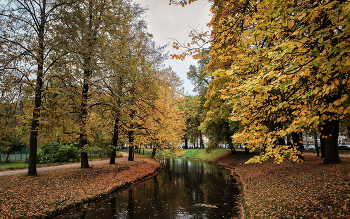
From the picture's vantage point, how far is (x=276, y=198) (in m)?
7.64

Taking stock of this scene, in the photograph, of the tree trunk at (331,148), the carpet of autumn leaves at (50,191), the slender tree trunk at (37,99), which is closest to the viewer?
the carpet of autumn leaves at (50,191)

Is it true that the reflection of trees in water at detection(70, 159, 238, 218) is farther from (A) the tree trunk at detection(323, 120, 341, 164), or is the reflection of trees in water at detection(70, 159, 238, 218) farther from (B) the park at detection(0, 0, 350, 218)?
(A) the tree trunk at detection(323, 120, 341, 164)

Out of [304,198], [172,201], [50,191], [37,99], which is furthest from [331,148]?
[37,99]

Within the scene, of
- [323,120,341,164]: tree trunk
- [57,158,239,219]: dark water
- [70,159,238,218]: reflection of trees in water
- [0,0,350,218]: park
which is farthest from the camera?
[323,120,341,164]: tree trunk

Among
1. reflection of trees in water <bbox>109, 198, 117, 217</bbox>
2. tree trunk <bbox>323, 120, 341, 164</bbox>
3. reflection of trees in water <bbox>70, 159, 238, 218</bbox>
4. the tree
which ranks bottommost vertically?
reflection of trees in water <bbox>70, 159, 238, 218</bbox>

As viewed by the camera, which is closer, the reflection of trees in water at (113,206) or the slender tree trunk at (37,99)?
the reflection of trees in water at (113,206)

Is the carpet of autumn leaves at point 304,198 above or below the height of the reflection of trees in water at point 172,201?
above

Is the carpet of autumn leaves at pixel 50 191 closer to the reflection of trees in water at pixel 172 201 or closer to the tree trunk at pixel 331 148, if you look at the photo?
the reflection of trees in water at pixel 172 201

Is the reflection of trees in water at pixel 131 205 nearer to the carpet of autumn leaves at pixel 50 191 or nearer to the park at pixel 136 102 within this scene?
the park at pixel 136 102

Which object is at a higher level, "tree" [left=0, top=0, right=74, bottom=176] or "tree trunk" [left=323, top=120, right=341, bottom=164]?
"tree" [left=0, top=0, right=74, bottom=176]

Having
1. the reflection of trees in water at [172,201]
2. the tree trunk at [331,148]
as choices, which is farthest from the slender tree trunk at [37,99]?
the tree trunk at [331,148]

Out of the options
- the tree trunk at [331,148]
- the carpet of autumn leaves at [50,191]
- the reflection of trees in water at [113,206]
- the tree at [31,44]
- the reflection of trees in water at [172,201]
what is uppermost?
the tree at [31,44]

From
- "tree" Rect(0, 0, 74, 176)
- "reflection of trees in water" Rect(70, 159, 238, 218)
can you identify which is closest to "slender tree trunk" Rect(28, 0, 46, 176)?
"tree" Rect(0, 0, 74, 176)

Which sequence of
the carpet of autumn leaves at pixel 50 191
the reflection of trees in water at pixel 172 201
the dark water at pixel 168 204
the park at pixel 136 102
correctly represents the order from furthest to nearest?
the reflection of trees in water at pixel 172 201, the dark water at pixel 168 204, the carpet of autumn leaves at pixel 50 191, the park at pixel 136 102
